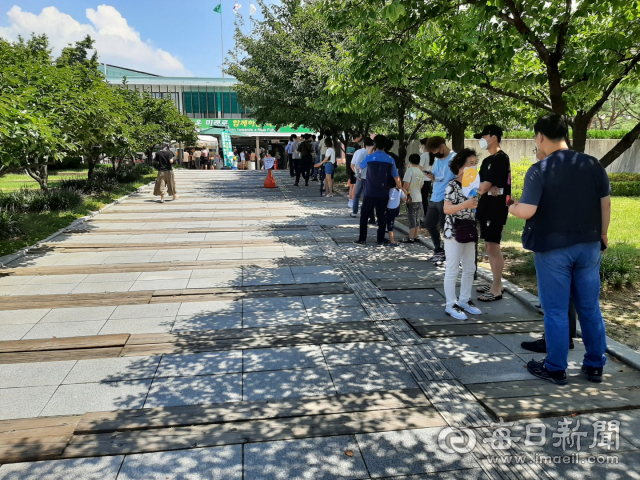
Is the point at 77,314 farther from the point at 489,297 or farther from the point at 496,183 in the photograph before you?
the point at 496,183

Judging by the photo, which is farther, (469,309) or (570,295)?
(469,309)

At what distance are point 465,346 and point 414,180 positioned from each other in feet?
14.8

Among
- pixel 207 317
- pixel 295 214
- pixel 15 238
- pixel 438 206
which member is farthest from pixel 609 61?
pixel 15 238

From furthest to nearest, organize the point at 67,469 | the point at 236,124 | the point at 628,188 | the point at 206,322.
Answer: the point at 236,124 < the point at 628,188 < the point at 206,322 < the point at 67,469

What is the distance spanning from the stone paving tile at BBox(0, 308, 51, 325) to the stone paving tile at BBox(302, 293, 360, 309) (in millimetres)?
3007

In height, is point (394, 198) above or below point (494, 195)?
below

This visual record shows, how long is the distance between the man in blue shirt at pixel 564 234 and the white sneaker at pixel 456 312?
56.9 inches

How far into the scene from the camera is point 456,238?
5.23 metres

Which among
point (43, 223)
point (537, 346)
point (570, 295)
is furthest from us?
point (43, 223)

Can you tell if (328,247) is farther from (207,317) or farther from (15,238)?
(15,238)

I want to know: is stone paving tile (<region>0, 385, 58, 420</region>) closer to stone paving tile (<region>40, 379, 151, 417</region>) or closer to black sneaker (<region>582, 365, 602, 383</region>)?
stone paving tile (<region>40, 379, 151, 417</region>)

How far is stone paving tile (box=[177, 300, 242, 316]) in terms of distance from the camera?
18.5 feet

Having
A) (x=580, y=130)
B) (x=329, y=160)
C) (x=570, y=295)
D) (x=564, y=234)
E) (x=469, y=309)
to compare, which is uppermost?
(x=580, y=130)


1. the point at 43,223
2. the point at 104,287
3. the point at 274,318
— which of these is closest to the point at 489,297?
the point at 274,318
